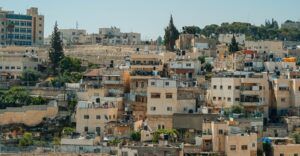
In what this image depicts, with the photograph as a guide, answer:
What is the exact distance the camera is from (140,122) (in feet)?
102

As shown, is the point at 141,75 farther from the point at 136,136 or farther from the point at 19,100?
the point at 136,136

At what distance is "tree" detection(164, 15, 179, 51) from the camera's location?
50.3 m

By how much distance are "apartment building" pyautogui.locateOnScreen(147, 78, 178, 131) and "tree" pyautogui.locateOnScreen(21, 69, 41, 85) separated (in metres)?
11.4

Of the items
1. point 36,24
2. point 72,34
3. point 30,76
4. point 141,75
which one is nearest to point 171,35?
point 36,24

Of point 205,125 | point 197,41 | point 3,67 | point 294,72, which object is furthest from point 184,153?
point 197,41

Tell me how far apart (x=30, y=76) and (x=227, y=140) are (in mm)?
18127

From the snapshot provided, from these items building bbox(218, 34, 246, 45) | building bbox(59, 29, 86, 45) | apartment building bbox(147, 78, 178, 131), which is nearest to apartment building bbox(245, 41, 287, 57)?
building bbox(218, 34, 246, 45)

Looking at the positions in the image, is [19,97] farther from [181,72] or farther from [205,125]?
[205,125]

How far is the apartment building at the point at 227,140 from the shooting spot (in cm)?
2698

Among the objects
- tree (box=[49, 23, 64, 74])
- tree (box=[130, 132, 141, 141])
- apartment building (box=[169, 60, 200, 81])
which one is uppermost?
tree (box=[49, 23, 64, 74])

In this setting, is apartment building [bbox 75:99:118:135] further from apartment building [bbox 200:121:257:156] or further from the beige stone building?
the beige stone building

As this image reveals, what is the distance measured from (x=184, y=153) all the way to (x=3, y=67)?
19533 mm

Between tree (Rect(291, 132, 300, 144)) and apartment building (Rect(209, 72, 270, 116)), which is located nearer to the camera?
tree (Rect(291, 132, 300, 144))

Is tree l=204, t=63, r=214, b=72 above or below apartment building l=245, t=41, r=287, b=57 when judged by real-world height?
below
